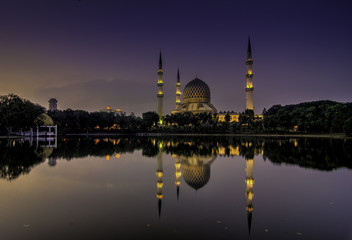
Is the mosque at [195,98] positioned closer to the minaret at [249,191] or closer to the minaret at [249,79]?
the minaret at [249,79]

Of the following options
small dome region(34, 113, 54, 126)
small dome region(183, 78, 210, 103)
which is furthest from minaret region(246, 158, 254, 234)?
small dome region(183, 78, 210, 103)

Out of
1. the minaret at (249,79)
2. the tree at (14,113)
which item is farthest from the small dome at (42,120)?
the minaret at (249,79)

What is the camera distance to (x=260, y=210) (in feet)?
21.3

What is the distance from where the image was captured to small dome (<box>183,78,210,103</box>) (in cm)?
8756

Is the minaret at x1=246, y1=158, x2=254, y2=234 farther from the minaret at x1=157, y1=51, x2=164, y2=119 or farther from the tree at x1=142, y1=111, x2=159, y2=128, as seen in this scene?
the minaret at x1=157, y1=51, x2=164, y2=119

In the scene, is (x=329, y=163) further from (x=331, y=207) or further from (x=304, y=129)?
(x=304, y=129)

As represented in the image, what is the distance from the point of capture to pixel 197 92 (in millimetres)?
87562

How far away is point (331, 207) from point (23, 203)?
7644mm

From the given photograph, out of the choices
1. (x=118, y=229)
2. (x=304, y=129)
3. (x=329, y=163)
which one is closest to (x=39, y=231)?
(x=118, y=229)

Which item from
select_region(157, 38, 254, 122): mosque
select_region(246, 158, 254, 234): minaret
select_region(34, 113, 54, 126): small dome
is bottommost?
select_region(246, 158, 254, 234): minaret

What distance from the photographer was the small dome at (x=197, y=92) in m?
87.6

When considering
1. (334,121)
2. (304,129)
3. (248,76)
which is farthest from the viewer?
(248,76)

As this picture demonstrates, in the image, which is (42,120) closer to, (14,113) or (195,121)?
(14,113)

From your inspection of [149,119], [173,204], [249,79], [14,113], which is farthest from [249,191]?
[249,79]
